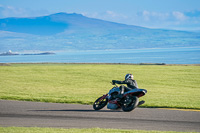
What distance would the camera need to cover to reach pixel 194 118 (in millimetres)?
13336

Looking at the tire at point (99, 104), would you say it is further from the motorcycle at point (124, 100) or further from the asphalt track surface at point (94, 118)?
the asphalt track surface at point (94, 118)

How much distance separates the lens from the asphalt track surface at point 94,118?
12.1m

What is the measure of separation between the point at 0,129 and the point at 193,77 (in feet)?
96.6

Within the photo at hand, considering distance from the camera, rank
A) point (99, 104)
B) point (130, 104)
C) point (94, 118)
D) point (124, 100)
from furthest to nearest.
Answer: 1. point (99, 104)
2. point (124, 100)
3. point (130, 104)
4. point (94, 118)

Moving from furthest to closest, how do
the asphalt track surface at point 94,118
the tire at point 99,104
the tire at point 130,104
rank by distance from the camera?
the tire at point 99,104, the tire at point 130,104, the asphalt track surface at point 94,118

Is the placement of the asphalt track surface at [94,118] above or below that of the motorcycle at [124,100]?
below

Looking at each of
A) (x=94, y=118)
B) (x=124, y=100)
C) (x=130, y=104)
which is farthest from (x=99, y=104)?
(x=94, y=118)

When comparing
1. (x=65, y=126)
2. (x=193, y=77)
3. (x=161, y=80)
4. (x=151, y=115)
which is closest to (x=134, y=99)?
(x=151, y=115)

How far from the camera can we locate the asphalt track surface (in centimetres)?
1213

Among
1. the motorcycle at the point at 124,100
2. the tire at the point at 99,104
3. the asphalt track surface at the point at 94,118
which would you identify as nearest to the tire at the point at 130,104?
the motorcycle at the point at 124,100

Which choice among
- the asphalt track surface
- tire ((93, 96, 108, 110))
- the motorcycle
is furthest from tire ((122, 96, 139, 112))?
tire ((93, 96, 108, 110))

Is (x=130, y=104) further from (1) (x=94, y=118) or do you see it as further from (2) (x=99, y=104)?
(1) (x=94, y=118)

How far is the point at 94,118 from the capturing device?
13766 millimetres

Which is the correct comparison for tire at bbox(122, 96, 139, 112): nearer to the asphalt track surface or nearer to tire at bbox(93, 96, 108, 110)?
the asphalt track surface
